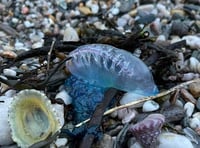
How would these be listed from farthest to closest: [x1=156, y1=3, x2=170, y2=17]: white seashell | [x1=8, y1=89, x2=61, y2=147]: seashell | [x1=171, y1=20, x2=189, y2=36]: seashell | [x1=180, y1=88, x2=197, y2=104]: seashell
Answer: [x1=156, y1=3, x2=170, y2=17]: white seashell, [x1=171, y1=20, x2=189, y2=36]: seashell, [x1=180, y1=88, x2=197, y2=104]: seashell, [x1=8, y1=89, x2=61, y2=147]: seashell

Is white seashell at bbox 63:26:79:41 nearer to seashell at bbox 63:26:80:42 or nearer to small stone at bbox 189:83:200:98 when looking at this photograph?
seashell at bbox 63:26:80:42

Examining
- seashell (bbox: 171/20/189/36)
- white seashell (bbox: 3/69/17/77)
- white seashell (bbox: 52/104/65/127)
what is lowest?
seashell (bbox: 171/20/189/36)

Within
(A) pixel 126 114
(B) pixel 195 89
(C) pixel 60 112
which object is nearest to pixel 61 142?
(C) pixel 60 112

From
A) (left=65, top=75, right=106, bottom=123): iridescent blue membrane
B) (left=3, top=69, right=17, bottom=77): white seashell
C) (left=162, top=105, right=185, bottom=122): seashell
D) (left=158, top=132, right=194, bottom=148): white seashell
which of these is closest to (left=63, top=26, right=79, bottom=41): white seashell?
(left=3, top=69, right=17, bottom=77): white seashell

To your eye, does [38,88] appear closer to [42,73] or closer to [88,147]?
[42,73]

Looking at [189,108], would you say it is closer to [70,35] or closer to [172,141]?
[172,141]

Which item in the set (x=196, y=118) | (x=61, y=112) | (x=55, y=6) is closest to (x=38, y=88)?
(x=61, y=112)
